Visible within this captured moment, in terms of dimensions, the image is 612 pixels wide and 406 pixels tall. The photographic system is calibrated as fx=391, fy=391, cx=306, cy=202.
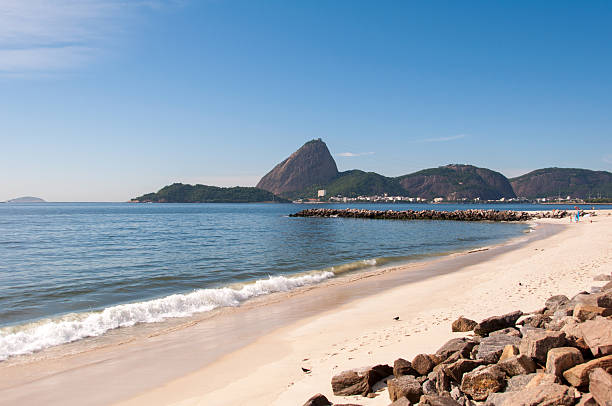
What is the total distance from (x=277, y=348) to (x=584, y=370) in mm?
5513

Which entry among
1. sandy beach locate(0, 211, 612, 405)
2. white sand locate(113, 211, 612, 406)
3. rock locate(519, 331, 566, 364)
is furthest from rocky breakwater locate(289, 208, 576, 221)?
rock locate(519, 331, 566, 364)

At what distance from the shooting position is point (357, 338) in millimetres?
8297

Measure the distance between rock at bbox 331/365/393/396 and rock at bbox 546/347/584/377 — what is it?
2.08 m

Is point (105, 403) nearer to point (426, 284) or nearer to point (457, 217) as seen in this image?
point (426, 284)

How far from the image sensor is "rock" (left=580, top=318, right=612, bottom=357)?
4512 millimetres

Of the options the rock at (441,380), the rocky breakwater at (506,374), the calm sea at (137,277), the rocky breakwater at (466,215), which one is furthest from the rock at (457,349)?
the rocky breakwater at (466,215)

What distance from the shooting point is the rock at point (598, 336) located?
4.51 meters

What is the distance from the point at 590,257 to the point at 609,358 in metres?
17.6

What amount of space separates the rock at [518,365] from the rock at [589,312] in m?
2.15

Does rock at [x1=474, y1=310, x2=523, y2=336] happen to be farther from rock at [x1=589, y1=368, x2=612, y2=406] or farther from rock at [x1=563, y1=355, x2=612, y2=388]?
rock at [x1=589, y1=368, x2=612, y2=406]

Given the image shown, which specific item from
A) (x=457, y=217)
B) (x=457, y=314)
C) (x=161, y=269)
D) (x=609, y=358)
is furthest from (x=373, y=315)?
(x=457, y=217)

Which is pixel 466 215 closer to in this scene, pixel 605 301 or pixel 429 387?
pixel 605 301

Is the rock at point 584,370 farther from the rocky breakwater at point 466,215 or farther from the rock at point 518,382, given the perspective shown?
the rocky breakwater at point 466,215

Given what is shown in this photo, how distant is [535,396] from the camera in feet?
12.9
